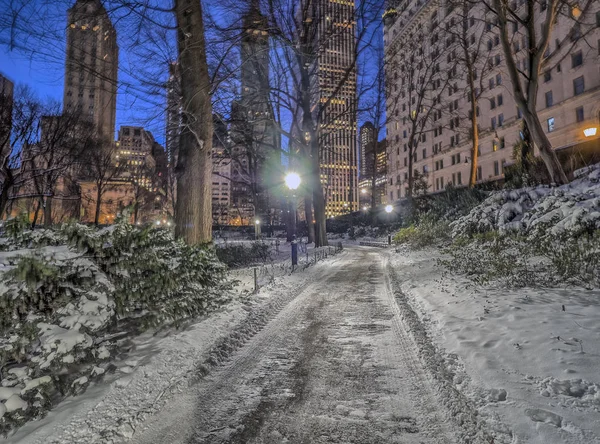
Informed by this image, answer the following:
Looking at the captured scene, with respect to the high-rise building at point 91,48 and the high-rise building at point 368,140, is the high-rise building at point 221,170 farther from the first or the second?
the high-rise building at point 368,140

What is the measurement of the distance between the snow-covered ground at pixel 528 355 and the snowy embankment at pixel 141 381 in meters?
2.87

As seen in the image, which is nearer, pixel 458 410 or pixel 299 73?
pixel 458 410

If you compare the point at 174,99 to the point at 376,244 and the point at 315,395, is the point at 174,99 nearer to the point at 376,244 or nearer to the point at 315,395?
the point at 315,395

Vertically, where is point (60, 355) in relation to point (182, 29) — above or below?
below

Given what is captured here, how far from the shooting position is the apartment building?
96.7 ft

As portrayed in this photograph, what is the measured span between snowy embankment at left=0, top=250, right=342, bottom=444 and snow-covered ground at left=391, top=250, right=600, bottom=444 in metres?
2.87

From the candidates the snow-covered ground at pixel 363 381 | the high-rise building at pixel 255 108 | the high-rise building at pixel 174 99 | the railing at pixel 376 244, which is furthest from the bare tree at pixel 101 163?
the snow-covered ground at pixel 363 381

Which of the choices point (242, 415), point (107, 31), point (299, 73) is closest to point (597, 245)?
point (242, 415)

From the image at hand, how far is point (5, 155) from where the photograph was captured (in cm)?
2005

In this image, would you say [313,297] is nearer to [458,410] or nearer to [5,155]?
[458,410]

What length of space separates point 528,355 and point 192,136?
6.90 meters

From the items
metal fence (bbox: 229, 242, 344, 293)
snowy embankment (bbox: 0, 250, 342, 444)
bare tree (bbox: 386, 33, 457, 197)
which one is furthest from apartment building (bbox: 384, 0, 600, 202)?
snowy embankment (bbox: 0, 250, 342, 444)

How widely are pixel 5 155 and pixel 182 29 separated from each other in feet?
68.1

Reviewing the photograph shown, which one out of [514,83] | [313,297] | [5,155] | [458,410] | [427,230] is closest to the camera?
[458,410]
